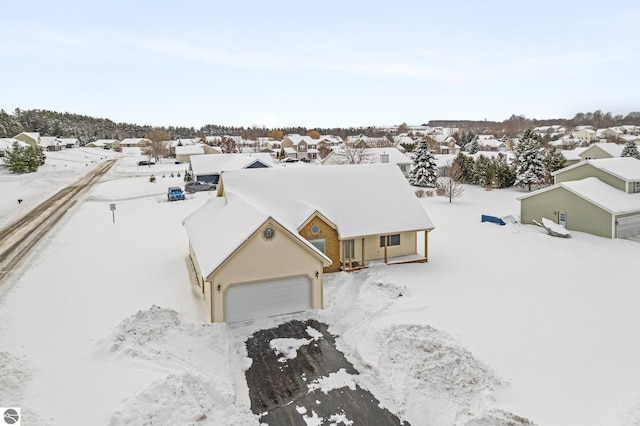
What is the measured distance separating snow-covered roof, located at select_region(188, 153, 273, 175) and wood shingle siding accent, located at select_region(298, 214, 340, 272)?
33.5 metres

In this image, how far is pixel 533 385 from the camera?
11820 millimetres

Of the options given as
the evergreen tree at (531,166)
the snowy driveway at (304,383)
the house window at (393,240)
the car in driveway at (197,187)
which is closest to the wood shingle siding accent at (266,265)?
the snowy driveway at (304,383)

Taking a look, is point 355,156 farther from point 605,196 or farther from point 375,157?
point 605,196

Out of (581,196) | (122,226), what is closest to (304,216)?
(122,226)

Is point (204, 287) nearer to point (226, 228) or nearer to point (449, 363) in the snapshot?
point (226, 228)

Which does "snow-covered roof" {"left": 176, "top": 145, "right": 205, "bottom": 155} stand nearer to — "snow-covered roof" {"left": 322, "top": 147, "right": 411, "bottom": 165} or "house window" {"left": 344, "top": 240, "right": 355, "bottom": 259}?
"snow-covered roof" {"left": 322, "top": 147, "right": 411, "bottom": 165}

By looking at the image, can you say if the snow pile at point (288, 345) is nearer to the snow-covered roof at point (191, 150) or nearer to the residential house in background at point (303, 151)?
the snow-covered roof at point (191, 150)

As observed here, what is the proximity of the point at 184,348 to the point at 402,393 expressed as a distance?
7174mm

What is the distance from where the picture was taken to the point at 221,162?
56344 mm

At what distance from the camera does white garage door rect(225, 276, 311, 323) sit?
16.7 metres

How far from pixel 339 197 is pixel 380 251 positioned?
3714 millimetres

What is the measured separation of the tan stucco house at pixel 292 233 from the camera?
54.6ft

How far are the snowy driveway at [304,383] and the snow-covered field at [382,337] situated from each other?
A: 1.25 ft

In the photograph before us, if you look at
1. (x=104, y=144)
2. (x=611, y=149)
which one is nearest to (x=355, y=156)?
(x=611, y=149)
